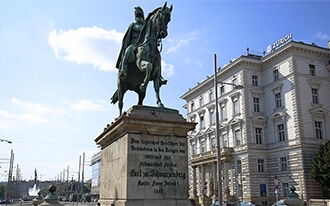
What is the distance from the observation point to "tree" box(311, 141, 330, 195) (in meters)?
39.8

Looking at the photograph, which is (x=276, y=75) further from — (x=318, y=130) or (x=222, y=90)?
(x=222, y=90)

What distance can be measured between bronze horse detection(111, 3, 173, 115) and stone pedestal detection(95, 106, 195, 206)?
35.4 inches

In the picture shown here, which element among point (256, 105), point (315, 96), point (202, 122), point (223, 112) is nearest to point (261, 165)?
point (256, 105)

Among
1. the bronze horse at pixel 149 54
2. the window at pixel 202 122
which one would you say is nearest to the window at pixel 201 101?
the window at pixel 202 122

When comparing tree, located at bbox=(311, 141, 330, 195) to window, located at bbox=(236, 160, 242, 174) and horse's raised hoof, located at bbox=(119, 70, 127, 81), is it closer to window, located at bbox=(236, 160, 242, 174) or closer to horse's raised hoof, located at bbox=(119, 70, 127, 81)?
window, located at bbox=(236, 160, 242, 174)

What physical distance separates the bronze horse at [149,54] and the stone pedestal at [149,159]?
2.95 feet

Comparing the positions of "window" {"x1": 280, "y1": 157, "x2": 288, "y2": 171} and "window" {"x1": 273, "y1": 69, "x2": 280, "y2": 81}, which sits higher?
"window" {"x1": 273, "y1": 69, "x2": 280, "y2": 81}

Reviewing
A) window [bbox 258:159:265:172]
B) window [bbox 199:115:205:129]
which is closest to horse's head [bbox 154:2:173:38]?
window [bbox 258:159:265:172]

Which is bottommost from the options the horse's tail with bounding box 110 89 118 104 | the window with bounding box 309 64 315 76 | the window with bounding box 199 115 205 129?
the horse's tail with bounding box 110 89 118 104

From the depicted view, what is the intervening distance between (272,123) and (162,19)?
43.2 meters

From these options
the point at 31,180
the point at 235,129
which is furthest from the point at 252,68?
the point at 31,180

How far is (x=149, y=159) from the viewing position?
8.60 meters

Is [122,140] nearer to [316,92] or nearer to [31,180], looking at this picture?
[316,92]

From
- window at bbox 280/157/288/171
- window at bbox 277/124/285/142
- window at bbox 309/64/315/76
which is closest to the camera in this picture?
window at bbox 280/157/288/171
